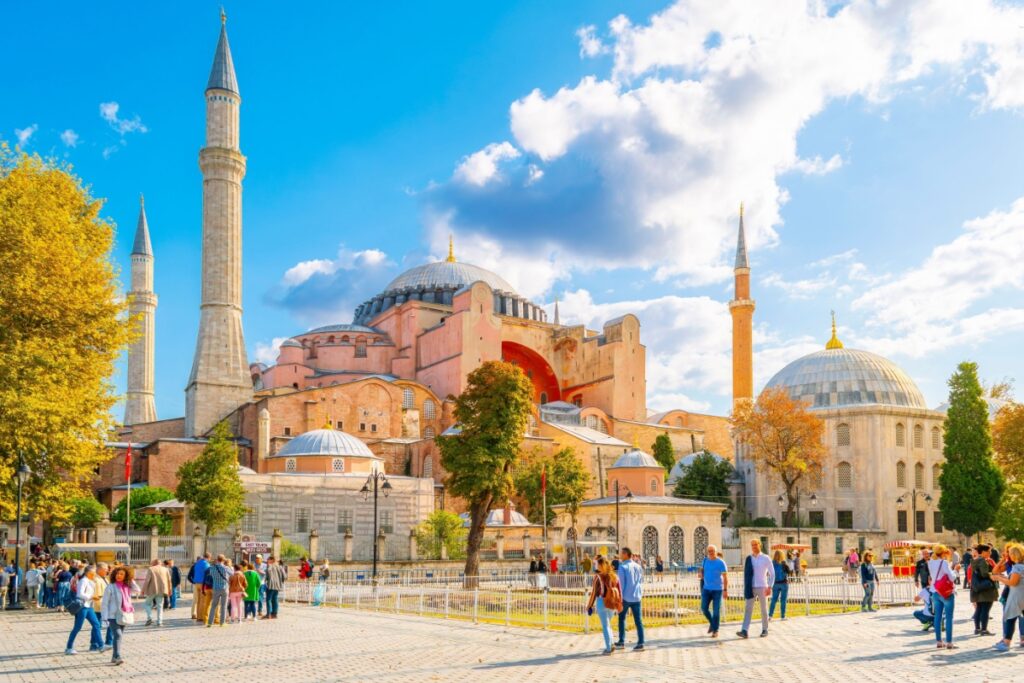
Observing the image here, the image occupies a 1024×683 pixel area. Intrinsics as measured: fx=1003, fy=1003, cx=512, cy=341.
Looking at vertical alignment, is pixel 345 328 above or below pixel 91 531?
above

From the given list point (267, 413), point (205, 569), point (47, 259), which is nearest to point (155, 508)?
point (267, 413)

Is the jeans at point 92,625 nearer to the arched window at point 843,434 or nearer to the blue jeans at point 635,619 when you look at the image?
the blue jeans at point 635,619

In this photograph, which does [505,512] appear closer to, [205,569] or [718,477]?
[718,477]

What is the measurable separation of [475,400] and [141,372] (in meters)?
35.6

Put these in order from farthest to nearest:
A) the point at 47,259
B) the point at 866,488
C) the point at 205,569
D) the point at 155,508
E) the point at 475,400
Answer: the point at 866,488 < the point at 155,508 < the point at 475,400 < the point at 47,259 < the point at 205,569

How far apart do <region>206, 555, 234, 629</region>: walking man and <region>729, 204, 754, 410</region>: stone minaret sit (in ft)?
142

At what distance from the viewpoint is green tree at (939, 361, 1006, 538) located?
38.8 meters

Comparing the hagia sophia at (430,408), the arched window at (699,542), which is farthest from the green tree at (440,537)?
the arched window at (699,542)

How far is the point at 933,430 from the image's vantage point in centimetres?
4738

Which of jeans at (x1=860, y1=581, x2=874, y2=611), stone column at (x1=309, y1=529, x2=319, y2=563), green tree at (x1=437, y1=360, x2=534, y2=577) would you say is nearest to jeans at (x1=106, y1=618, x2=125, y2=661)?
jeans at (x1=860, y1=581, x2=874, y2=611)

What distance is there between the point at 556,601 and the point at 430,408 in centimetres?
3694

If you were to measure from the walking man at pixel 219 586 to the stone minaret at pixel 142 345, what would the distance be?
46.2 meters

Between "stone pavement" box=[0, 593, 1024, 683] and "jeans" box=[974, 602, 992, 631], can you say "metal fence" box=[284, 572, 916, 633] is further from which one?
"jeans" box=[974, 602, 992, 631]

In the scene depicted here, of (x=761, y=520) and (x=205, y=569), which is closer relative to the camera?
(x=205, y=569)
